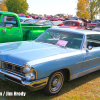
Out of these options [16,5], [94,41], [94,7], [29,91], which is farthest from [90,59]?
[16,5]

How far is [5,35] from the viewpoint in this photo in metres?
6.22

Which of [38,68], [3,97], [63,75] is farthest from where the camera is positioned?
[63,75]

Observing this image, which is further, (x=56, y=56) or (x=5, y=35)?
(x=5, y=35)

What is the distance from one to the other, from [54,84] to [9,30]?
12.2 feet

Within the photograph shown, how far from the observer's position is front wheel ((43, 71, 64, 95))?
3.26 meters

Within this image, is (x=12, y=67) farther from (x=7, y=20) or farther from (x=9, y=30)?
(x=7, y=20)

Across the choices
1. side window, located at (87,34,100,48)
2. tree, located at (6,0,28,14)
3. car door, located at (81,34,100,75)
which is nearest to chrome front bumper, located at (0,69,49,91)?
car door, located at (81,34,100,75)

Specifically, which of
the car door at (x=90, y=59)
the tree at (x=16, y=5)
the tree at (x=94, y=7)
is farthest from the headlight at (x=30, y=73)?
the tree at (x=16, y=5)

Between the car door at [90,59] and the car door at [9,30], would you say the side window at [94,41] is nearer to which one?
the car door at [90,59]

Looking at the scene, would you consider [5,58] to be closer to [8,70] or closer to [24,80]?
[8,70]

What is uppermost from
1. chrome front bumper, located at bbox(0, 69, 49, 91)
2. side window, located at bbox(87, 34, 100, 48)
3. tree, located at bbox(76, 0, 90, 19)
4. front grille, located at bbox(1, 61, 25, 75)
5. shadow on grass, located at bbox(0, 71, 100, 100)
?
tree, located at bbox(76, 0, 90, 19)

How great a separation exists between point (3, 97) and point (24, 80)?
2.35 ft

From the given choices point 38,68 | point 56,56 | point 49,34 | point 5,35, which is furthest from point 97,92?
point 5,35

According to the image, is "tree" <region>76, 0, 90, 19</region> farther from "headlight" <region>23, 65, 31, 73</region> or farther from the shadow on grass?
"headlight" <region>23, 65, 31, 73</region>
